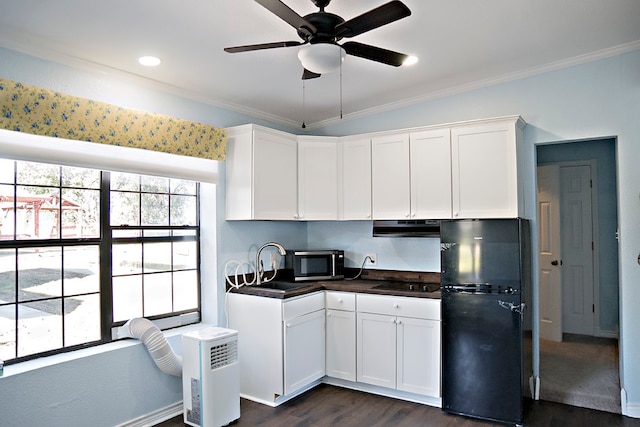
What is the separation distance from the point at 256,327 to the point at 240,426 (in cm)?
77

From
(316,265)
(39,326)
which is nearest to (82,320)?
(39,326)

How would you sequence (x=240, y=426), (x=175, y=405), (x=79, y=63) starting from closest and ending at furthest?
(x=79, y=63) < (x=240, y=426) < (x=175, y=405)

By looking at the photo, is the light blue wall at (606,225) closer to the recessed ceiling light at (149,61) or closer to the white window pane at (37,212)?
the recessed ceiling light at (149,61)

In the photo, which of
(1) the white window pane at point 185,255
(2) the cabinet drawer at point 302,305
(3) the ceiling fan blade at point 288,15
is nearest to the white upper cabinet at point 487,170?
(2) the cabinet drawer at point 302,305

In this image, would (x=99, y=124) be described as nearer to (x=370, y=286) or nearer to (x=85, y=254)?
(x=85, y=254)

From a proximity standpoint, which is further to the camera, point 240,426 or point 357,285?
point 357,285

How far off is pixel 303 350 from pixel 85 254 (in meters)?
1.83

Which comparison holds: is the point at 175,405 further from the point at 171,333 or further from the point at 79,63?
the point at 79,63

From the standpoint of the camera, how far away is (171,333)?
3531mm

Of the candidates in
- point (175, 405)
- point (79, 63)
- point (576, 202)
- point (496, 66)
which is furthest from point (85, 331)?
point (576, 202)

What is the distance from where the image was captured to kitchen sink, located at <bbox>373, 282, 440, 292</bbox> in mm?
3783

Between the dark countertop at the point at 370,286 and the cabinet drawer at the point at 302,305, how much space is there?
44 mm

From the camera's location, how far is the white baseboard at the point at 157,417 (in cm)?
315

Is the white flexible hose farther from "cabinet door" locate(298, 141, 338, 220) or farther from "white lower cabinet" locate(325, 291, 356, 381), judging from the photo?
"cabinet door" locate(298, 141, 338, 220)
